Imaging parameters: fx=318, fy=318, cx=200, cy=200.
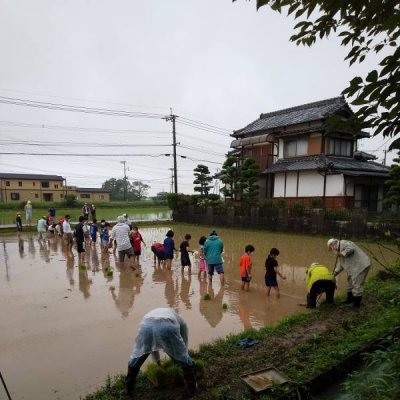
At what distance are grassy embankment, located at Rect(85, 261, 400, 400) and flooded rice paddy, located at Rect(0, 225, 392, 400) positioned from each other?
720mm

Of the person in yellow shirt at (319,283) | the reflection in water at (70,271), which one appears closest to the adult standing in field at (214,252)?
the person in yellow shirt at (319,283)

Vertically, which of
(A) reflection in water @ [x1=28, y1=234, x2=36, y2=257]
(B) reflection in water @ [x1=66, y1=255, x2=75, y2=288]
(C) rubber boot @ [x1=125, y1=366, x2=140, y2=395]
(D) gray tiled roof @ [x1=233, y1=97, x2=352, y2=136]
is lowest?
(A) reflection in water @ [x1=28, y1=234, x2=36, y2=257]

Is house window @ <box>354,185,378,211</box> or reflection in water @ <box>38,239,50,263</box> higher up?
house window @ <box>354,185,378,211</box>

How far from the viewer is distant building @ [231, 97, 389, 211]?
2092cm

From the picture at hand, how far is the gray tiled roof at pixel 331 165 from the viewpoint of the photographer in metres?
20.5

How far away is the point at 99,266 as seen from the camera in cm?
1127

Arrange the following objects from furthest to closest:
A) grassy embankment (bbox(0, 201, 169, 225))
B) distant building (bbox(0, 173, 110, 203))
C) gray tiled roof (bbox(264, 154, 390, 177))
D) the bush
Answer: distant building (bbox(0, 173, 110, 203)) → the bush → grassy embankment (bbox(0, 201, 169, 225)) → gray tiled roof (bbox(264, 154, 390, 177))

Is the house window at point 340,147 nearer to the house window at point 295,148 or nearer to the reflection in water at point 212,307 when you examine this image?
the house window at point 295,148

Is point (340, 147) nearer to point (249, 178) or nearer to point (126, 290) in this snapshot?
point (249, 178)

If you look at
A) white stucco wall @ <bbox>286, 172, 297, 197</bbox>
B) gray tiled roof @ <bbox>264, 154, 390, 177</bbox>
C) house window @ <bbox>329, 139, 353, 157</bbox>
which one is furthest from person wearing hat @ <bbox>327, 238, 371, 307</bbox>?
house window @ <bbox>329, 139, 353, 157</bbox>

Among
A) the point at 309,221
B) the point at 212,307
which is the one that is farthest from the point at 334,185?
the point at 212,307

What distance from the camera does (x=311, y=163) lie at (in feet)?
71.9

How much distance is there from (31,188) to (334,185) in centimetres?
4995

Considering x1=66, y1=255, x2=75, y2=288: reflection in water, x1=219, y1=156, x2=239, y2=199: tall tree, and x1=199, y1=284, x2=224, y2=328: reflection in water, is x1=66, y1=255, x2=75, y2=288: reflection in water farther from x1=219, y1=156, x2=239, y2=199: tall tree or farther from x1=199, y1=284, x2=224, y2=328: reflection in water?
x1=219, y1=156, x2=239, y2=199: tall tree
